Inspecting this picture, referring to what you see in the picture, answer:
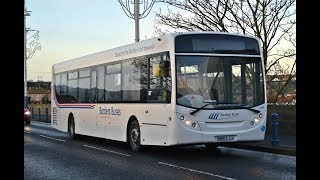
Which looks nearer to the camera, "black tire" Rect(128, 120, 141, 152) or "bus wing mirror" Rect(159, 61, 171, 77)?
"bus wing mirror" Rect(159, 61, 171, 77)

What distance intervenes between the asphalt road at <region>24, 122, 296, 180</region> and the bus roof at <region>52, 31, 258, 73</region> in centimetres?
261

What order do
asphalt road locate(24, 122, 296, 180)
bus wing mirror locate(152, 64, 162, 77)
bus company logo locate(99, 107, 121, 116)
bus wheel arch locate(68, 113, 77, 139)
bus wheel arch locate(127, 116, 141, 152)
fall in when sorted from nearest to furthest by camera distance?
asphalt road locate(24, 122, 296, 180)
bus wing mirror locate(152, 64, 162, 77)
bus wheel arch locate(127, 116, 141, 152)
bus company logo locate(99, 107, 121, 116)
bus wheel arch locate(68, 113, 77, 139)

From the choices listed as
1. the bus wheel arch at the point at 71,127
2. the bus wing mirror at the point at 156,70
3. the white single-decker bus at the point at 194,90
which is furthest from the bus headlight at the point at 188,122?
the bus wheel arch at the point at 71,127

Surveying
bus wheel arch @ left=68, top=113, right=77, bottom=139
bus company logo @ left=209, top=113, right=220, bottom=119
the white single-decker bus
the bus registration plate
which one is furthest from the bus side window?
bus wheel arch @ left=68, top=113, right=77, bottom=139

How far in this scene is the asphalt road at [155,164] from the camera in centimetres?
902

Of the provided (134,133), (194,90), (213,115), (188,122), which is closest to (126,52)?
(134,133)

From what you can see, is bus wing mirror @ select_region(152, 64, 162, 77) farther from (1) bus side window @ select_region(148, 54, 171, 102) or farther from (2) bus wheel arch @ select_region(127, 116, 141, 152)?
(2) bus wheel arch @ select_region(127, 116, 141, 152)

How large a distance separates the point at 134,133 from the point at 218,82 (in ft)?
9.53

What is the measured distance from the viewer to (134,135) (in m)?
12.9

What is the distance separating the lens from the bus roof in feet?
37.5

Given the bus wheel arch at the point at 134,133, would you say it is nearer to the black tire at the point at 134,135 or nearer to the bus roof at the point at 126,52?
the black tire at the point at 134,135

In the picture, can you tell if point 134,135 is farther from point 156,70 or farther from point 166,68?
point 166,68

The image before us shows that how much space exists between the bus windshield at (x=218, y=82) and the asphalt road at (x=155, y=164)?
4.49 feet
